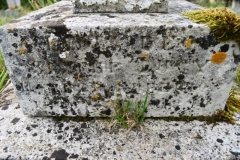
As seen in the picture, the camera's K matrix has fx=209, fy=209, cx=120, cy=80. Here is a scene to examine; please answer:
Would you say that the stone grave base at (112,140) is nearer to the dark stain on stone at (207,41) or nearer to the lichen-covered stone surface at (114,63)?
the lichen-covered stone surface at (114,63)

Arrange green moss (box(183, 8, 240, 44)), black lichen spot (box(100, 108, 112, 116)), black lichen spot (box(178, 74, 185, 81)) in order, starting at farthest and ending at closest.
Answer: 1. black lichen spot (box(100, 108, 112, 116))
2. black lichen spot (box(178, 74, 185, 81))
3. green moss (box(183, 8, 240, 44))

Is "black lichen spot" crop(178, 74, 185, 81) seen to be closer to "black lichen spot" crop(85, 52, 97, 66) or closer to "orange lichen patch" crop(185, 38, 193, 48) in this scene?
"orange lichen patch" crop(185, 38, 193, 48)

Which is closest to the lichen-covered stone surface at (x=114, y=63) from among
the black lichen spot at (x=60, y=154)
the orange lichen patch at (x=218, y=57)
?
the orange lichen patch at (x=218, y=57)

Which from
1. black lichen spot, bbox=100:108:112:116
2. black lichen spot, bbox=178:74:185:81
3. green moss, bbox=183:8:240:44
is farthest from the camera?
black lichen spot, bbox=100:108:112:116

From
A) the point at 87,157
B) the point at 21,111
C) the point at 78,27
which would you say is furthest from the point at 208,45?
the point at 21,111

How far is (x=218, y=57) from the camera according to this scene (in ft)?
3.02

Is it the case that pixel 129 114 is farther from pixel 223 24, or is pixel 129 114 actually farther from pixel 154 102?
pixel 223 24

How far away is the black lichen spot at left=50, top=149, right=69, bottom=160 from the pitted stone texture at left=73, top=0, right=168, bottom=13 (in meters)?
0.67

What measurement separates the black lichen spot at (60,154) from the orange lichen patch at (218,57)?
0.77m

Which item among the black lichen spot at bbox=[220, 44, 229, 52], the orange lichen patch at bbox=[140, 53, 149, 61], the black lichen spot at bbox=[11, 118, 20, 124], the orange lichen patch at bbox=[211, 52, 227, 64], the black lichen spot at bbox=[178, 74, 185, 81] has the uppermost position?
the black lichen spot at bbox=[220, 44, 229, 52]

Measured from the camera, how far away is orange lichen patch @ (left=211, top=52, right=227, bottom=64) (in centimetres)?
91

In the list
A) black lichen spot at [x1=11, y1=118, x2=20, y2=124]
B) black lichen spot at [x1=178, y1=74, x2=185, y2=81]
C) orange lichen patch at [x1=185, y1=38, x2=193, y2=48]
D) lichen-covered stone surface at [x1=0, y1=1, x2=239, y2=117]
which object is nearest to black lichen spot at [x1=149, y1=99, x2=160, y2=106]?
lichen-covered stone surface at [x1=0, y1=1, x2=239, y2=117]

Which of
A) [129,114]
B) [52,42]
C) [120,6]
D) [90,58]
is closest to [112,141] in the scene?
[129,114]

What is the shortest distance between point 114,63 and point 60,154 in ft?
1.54
